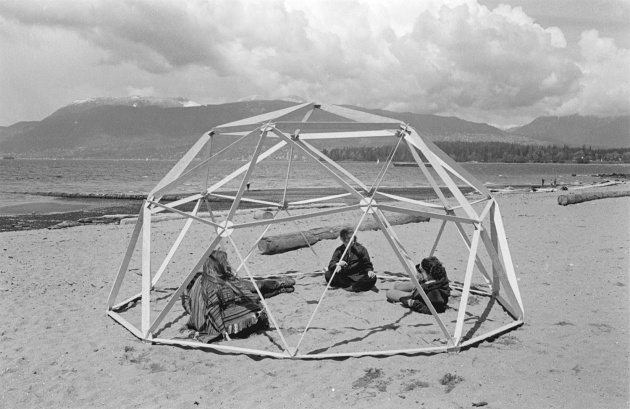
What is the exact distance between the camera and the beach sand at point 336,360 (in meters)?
4.98

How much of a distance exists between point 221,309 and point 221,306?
0.04 metres

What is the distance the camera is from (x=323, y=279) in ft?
32.2

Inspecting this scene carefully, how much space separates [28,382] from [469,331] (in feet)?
17.2

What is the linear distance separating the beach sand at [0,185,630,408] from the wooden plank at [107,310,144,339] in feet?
0.26

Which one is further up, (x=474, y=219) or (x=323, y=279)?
(x=474, y=219)

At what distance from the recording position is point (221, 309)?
22.0 ft

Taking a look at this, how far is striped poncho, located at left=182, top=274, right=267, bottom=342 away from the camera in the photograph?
662cm

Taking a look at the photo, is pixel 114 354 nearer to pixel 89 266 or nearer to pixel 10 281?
pixel 10 281

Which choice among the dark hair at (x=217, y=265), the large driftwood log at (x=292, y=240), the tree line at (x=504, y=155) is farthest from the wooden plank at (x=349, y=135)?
the tree line at (x=504, y=155)

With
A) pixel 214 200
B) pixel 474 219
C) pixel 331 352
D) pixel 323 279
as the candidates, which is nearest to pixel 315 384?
pixel 331 352

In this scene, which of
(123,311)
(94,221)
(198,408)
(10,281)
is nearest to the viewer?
(198,408)

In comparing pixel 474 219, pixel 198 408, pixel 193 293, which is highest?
pixel 474 219

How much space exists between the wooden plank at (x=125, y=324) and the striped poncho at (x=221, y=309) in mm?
702

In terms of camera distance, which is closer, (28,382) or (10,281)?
(28,382)
